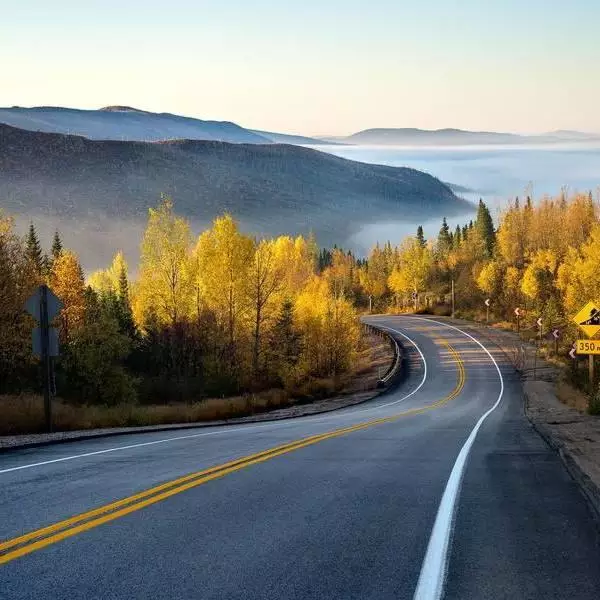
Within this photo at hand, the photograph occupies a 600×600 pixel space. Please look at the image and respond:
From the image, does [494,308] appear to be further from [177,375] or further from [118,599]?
[118,599]

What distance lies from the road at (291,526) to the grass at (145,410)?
18.4 ft

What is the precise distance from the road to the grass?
5.61 meters

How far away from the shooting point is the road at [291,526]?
4.53m

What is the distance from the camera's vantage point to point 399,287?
132250 millimetres

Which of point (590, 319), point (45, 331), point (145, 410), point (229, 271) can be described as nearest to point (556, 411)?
point (590, 319)

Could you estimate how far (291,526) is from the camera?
595cm

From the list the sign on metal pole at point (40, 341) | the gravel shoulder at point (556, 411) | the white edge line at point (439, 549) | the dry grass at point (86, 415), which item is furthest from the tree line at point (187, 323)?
the white edge line at point (439, 549)

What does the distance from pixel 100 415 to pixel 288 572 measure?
16050 millimetres

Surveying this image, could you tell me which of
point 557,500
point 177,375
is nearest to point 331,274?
point 177,375

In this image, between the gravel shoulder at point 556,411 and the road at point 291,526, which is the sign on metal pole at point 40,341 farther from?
the gravel shoulder at point 556,411

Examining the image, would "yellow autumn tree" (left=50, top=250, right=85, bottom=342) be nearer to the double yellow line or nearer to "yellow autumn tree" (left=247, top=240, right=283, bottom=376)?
"yellow autumn tree" (left=247, top=240, right=283, bottom=376)

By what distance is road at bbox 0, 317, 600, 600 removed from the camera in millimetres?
4531

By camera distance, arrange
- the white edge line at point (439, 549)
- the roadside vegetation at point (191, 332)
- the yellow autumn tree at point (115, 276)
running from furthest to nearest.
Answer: the yellow autumn tree at point (115, 276)
the roadside vegetation at point (191, 332)
the white edge line at point (439, 549)

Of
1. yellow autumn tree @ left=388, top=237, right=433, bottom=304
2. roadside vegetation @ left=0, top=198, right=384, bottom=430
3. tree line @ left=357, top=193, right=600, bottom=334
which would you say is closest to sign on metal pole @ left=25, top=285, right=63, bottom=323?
roadside vegetation @ left=0, top=198, right=384, bottom=430
